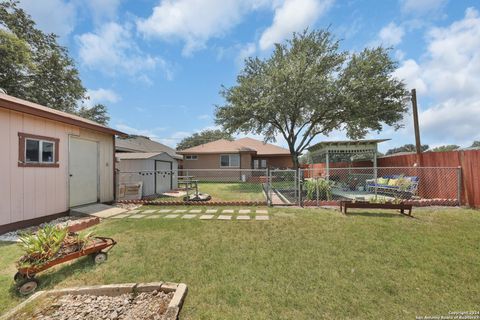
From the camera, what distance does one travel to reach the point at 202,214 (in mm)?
6574

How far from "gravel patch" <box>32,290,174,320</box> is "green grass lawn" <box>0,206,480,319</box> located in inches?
12.7

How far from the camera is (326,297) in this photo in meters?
2.46

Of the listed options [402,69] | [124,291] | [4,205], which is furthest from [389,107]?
[4,205]

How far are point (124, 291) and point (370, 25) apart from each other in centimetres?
1133

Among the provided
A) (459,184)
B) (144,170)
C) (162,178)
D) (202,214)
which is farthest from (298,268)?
(162,178)

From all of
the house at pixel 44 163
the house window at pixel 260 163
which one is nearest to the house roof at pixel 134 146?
the house at pixel 44 163

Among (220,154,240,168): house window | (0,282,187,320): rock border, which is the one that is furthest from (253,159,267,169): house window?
(0,282,187,320): rock border

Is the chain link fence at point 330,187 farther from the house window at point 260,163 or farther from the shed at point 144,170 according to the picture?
the house window at point 260,163

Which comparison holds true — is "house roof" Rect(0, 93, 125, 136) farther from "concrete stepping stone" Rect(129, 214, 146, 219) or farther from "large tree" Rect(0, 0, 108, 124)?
"large tree" Rect(0, 0, 108, 124)

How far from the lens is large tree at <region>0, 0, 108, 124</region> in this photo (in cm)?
1323

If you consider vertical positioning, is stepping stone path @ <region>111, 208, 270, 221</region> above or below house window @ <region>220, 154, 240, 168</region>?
below

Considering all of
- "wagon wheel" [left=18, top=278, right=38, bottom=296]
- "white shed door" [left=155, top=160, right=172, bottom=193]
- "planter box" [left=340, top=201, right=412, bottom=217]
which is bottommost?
"wagon wheel" [left=18, top=278, right=38, bottom=296]

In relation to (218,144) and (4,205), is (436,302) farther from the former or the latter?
(218,144)

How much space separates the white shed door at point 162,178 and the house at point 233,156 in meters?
8.18
